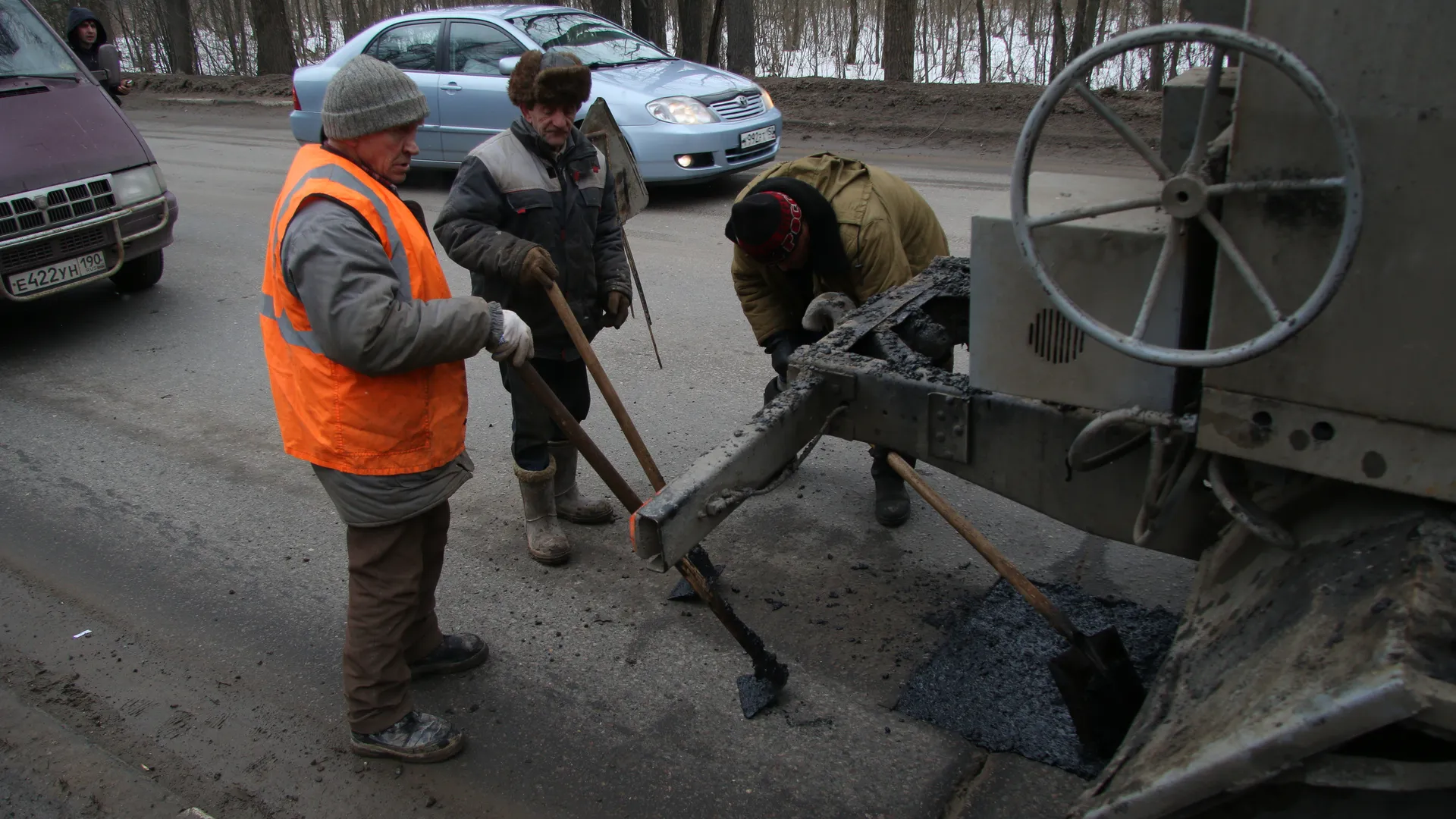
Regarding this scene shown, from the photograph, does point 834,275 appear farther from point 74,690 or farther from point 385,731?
point 74,690

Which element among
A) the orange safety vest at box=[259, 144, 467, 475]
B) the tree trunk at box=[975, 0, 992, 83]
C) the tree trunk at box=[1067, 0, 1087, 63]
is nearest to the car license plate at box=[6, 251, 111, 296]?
the orange safety vest at box=[259, 144, 467, 475]

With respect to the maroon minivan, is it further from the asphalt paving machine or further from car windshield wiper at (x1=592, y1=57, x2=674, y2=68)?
the asphalt paving machine

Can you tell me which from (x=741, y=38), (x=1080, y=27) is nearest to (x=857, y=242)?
(x=1080, y=27)

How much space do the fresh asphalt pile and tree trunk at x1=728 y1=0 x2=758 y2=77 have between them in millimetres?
11785

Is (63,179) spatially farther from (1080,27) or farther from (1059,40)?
(1059,40)

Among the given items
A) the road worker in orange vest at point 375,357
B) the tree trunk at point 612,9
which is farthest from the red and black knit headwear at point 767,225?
the tree trunk at point 612,9

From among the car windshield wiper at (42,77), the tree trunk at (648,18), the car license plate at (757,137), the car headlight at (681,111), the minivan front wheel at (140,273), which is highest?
the tree trunk at (648,18)

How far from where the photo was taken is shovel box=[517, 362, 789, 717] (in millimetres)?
2820

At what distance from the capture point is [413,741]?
9.43ft

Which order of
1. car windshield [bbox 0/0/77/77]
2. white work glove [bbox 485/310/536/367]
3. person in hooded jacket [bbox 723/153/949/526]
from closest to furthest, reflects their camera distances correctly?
white work glove [bbox 485/310/536/367]
person in hooded jacket [bbox 723/153/949/526]
car windshield [bbox 0/0/77/77]

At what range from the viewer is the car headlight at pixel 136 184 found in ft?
21.4

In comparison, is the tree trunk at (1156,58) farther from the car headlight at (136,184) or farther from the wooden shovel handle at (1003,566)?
the wooden shovel handle at (1003,566)

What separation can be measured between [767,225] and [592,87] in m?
5.41

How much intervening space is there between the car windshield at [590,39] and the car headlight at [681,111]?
978 millimetres
